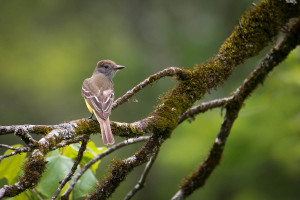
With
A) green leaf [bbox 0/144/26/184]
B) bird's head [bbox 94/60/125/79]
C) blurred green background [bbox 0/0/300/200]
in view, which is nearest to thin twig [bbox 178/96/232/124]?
green leaf [bbox 0/144/26/184]

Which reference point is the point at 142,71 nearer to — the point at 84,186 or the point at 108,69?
the point at 108,69

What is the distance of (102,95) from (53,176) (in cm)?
173

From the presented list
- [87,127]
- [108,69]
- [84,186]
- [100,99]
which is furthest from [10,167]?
[108,69]

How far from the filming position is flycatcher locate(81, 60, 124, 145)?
415 centimetres

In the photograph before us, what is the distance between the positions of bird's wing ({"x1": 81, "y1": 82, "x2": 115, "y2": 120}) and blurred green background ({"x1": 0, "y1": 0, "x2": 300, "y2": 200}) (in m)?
2.21

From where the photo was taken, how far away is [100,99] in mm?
5457

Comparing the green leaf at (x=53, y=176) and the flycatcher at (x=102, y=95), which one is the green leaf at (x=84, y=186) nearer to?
the green leaf at (x=53, y=176)

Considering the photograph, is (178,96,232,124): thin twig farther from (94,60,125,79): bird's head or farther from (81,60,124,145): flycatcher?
(94,60,125,79): bird's head

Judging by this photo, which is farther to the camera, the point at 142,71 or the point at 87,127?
the point at 142,71

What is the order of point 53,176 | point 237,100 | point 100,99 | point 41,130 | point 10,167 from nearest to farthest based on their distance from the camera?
point 41,130 < point 10,167 < point 53,176 < point 237,100 < point 100,99

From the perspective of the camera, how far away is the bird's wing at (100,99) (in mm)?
4926

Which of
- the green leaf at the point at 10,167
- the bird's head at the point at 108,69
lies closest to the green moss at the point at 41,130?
the green leaf at the point at 10,167

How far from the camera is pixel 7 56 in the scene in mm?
18109

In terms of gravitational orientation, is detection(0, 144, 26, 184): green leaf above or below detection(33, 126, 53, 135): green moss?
above
